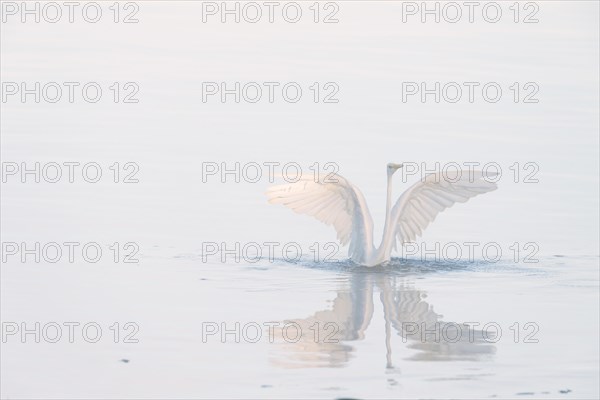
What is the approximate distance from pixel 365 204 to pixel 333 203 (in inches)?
17.1

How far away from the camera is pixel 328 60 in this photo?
31.8m

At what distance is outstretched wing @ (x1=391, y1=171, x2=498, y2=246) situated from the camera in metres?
18.6

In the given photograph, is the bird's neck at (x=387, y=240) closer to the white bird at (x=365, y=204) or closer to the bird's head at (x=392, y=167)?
the white bird at (x=365, y=204)

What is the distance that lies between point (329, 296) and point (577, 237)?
3.97 meters

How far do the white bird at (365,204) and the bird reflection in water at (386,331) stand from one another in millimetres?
941

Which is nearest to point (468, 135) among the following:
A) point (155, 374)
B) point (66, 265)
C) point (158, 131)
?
point (158, 131)

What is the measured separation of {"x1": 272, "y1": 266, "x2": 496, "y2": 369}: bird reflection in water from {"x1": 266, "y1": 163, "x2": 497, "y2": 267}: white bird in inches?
37.0

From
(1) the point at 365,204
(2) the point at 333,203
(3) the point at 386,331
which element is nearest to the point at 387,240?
(1) the point at 365,204

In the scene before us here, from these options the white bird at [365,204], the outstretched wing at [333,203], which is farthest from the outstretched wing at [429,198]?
the outstretched wing at [333,203]

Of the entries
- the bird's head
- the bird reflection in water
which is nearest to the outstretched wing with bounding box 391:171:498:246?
the bird's head

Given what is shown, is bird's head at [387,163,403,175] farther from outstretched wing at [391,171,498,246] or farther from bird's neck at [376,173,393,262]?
outstretched wing at [391,171,498,246]

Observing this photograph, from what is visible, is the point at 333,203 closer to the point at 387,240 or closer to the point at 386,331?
the point at 387,240

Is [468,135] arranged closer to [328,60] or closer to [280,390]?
[328,60]

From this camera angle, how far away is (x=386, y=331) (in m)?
15.3
